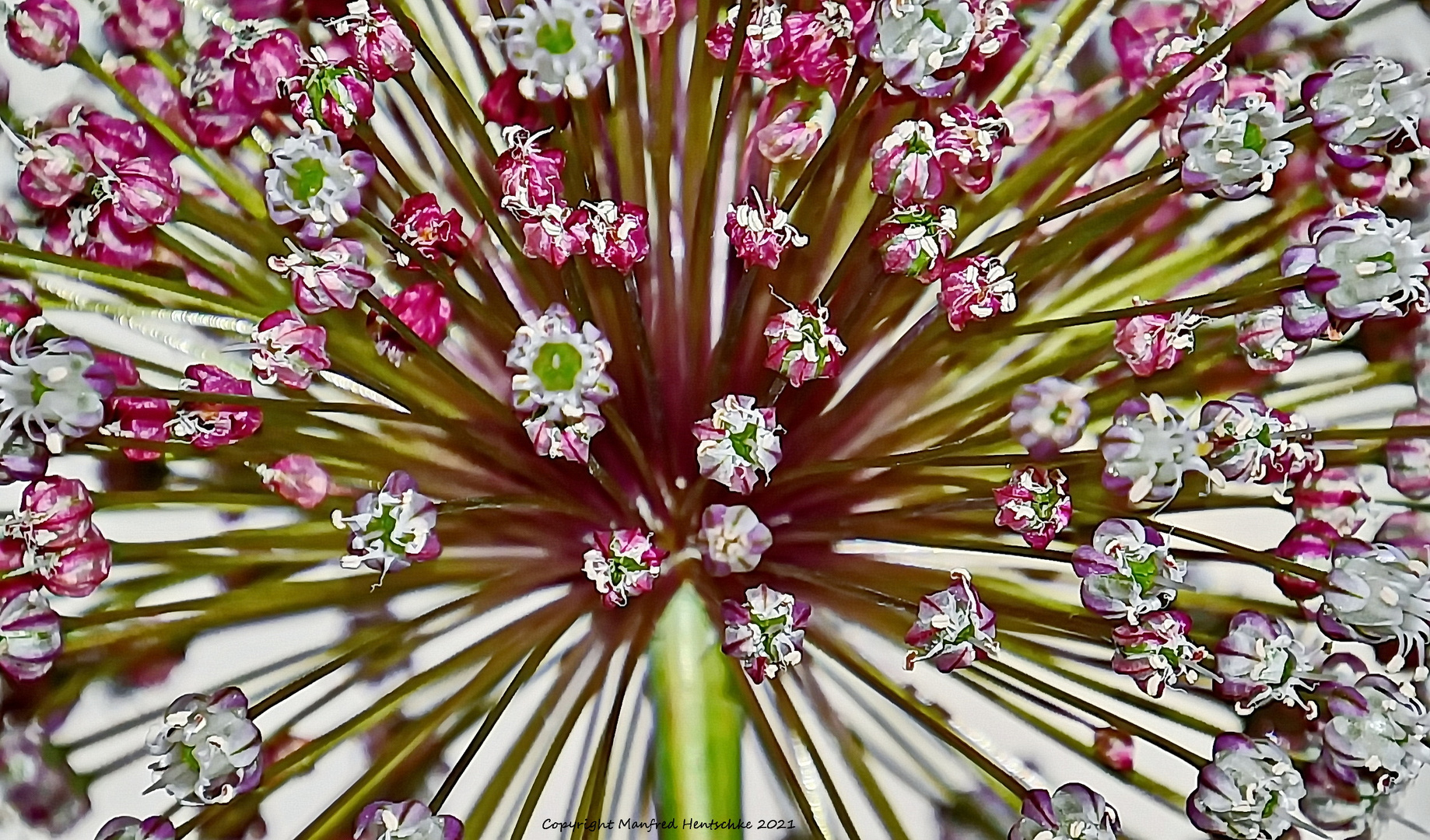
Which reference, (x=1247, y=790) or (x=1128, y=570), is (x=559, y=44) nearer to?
(x=1128, y=570)

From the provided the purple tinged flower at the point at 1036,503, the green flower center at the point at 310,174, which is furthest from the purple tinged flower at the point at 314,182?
the purple tinged flower at the point at 1036,503

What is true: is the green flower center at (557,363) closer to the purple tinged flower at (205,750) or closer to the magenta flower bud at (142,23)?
the purple tinged flower at (205,750)

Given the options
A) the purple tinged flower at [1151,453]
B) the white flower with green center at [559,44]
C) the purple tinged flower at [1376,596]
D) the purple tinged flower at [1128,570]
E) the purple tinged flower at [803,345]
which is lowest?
the purple tinged flower at [1376,596]

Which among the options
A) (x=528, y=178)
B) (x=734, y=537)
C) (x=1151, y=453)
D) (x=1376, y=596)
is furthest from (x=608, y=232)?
(x=1376, y=596)

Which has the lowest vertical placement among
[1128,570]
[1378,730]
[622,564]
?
[1378,730]

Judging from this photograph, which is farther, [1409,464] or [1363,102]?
[1409,464]

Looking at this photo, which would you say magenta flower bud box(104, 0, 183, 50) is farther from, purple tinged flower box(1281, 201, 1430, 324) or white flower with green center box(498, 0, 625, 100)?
purple tinged flower box(1281, 201, 1430, 324)

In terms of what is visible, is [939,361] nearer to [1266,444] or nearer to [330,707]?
[1266,444]

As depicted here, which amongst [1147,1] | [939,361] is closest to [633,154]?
[939,361]
